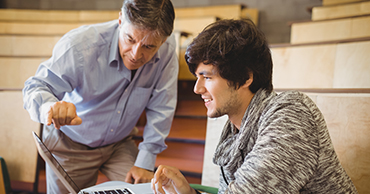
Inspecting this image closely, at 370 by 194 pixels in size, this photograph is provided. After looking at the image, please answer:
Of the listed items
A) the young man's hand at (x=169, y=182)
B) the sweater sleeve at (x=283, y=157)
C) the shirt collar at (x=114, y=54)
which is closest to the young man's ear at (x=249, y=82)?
the sweater sleeve at (x=283, y=157)

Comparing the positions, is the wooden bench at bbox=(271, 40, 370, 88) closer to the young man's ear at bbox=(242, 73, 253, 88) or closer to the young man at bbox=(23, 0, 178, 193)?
the young man at bbox=(23, 0, 178, 193)

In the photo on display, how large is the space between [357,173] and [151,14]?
0.65m

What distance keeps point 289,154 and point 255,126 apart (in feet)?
0.39

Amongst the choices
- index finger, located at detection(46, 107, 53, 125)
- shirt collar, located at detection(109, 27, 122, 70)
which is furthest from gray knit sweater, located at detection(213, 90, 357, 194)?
shirt collar, located at detection(109, 27, 122, 70)

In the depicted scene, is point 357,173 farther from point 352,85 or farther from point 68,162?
point 68,162

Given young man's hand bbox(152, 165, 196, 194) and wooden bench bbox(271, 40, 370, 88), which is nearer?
young man's hand bbox(152, 165, 196, 194)

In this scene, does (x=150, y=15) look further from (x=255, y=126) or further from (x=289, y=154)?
(x=289, y=154)

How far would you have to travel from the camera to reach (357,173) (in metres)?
0.74

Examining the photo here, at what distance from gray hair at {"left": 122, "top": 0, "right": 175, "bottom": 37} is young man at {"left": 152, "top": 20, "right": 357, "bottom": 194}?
0.71 ft

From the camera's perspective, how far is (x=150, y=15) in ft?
2.69

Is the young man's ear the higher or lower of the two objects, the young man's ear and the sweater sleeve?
the higher

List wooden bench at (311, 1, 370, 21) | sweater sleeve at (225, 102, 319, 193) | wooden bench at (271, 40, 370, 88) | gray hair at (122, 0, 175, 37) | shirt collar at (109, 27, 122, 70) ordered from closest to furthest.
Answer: sweater sleeve at (225, 102, 319, 193), gray hair at (122, 0, 175, 37), shirt collar at (109, 27, 122, 70), wooden bench at (271, 40, 370, 88), wooden bench at (311, 1, 370, 21)

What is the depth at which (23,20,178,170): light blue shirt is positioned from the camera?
0.87 metres

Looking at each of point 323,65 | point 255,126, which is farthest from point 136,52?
point 323,65
